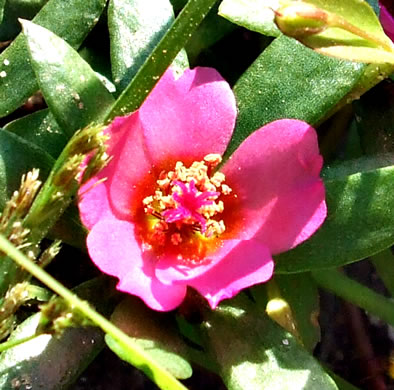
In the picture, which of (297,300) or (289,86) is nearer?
(289,86)

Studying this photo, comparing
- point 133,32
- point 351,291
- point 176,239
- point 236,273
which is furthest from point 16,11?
point 351,291

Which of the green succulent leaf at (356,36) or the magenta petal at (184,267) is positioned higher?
the green succulent leaf at (356,36)

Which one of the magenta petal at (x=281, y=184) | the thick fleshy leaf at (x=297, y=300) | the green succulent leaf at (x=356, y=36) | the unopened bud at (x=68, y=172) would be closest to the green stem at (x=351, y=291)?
the thick fleshy leaf at (x=297, y=300)

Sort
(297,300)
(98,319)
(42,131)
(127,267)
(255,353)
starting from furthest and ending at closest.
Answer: (297,300) → (42,131) → (255,353) → (127,267) → (98,319)

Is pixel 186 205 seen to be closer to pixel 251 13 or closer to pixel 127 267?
pixel 127 267

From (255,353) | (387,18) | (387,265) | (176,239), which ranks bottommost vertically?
(387,265)

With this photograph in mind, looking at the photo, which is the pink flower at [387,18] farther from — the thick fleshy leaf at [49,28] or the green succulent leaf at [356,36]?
the thick fleshy leaf at [49,28]

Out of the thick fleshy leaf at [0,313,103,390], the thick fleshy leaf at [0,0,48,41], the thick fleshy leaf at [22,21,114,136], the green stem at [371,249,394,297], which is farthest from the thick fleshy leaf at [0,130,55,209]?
the green stem at [371,249,394,297]
